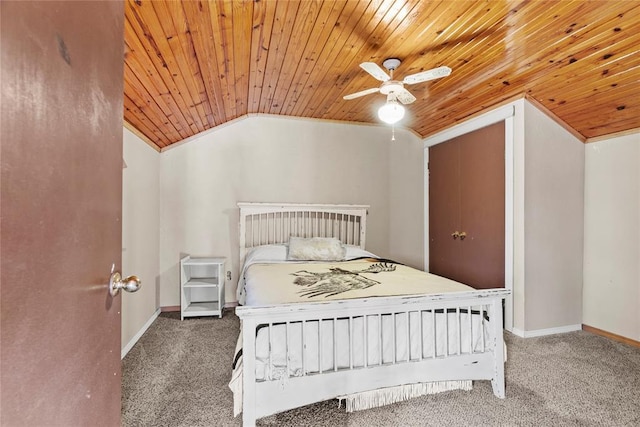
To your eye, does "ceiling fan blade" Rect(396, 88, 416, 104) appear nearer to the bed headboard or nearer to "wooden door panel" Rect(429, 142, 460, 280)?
"wooden door panel" Rect(429, 142, 460, 280)

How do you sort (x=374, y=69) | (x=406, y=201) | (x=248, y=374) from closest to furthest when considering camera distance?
(x=248, y=374) → (x=374, y=69) → (x=406, y=201)

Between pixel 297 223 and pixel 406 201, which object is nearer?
pixel 297 223

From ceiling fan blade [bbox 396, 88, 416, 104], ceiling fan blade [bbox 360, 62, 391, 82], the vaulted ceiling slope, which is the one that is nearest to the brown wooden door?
the vaulted ceiling slope

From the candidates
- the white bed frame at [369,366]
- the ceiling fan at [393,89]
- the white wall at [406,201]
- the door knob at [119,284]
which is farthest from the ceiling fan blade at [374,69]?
the white wall at [406,201]

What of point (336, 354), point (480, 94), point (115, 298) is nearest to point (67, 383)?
point (115, 298)

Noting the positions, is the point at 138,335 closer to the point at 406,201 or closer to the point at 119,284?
the point at 119,284

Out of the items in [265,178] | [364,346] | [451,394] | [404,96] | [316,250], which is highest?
[404,96]

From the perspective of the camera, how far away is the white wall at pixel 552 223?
9.75 feet

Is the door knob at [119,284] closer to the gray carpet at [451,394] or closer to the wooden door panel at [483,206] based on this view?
the gray carpet at [451,394]

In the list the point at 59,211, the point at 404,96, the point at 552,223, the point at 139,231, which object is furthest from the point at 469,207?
the point at 59,211

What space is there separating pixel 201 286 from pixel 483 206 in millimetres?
3204

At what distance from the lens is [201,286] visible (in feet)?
11.3

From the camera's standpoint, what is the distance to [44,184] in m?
0.54

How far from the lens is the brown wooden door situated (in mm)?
3246
